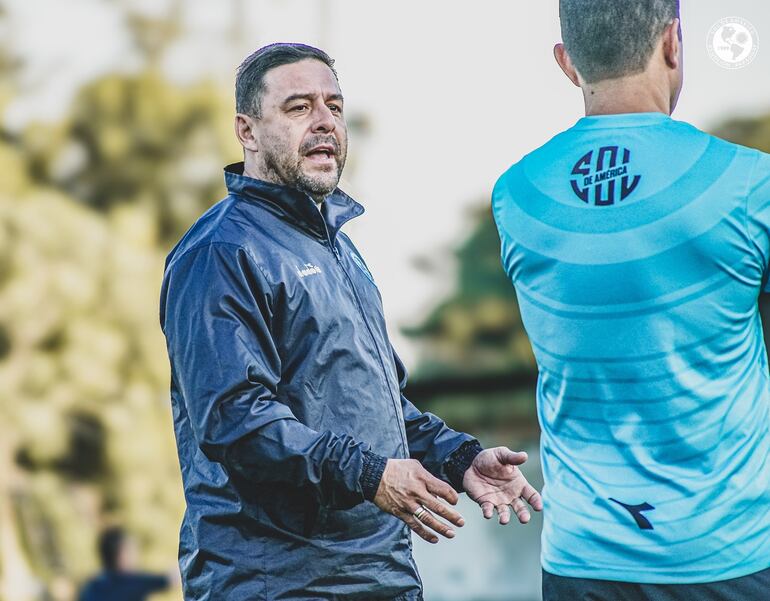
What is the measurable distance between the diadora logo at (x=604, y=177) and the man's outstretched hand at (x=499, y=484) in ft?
2.22

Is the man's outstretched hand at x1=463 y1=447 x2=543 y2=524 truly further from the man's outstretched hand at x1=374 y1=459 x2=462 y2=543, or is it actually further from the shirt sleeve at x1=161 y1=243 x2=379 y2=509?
the shirt sleeve at x1=161 y1=243 x2=379 y2=509

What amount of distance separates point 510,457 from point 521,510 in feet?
0.47

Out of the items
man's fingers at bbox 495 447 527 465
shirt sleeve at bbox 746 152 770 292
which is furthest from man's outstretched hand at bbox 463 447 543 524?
shirt sleeve at bbox 746 152 770 292

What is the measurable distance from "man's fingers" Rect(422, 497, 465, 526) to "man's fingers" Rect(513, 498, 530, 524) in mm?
172

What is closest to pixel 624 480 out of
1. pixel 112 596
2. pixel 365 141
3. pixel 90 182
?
pixel 112 596

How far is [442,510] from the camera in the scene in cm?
246

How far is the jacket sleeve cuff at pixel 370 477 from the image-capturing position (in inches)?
98.9

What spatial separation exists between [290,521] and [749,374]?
1051 mm

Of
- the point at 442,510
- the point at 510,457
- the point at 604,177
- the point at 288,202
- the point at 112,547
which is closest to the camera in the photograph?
the point at 604,177

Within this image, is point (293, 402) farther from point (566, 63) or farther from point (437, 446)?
point (566, 63)

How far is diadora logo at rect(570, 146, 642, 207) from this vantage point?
2182 millimetres

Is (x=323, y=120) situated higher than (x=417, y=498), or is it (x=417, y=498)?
(x=323, y=120)

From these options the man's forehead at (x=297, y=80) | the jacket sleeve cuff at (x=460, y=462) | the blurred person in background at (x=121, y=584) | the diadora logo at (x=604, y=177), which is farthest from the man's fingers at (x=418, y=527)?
the blurred person in background at (x=121, y=584)

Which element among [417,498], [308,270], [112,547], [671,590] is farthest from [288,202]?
[112,547]
